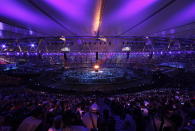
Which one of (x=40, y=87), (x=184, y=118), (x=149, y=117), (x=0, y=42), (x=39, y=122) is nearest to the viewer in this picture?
(x=39, y=122)

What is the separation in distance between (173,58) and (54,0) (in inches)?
1005

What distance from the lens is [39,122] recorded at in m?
3.20

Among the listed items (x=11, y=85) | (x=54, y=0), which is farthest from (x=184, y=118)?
(x=11, y=85)

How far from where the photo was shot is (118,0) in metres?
4.52

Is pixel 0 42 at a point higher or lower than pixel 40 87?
higher

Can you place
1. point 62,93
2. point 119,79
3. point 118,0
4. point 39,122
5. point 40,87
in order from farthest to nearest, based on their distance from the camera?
point 119,79, point 40,87, point 62,93, point 118,0, point 39,122

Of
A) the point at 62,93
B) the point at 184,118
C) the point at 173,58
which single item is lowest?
the point at 62,93

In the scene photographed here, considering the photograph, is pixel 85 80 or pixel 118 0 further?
pixel 85 80

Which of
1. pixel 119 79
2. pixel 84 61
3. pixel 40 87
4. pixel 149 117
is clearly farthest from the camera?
pixel 84 61

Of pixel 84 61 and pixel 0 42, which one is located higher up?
pixel 0 42

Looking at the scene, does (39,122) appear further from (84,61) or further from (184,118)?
(84,61)

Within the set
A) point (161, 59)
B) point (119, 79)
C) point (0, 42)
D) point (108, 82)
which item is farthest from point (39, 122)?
point (161, 59)

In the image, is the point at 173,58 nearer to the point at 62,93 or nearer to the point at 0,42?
the point at 62,93

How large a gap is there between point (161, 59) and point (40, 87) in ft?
67.8
